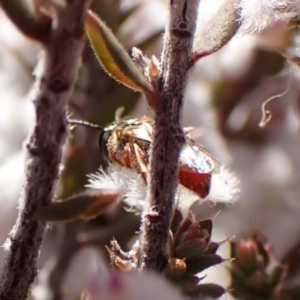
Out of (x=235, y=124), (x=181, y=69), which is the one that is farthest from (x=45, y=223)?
(x=235, y=124)

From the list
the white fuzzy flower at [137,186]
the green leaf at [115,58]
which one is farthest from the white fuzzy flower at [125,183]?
the green leaf at [115,58]

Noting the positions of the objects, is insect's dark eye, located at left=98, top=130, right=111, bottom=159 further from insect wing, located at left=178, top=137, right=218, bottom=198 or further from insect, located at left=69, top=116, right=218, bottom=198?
insect wing, located at left=178, top=137, right=218, bottom=198

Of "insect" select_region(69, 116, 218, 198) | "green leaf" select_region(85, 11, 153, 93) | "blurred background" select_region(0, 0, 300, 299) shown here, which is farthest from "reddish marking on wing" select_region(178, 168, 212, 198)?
"blurred background" select_region(0, 0, 300, 299)

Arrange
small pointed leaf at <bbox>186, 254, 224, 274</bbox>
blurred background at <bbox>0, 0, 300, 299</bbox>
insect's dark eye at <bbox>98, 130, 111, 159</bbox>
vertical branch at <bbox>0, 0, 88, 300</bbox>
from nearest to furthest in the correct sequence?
vertical branch at <bbox>0, 0, 88, 300</bbox>, small pointed leaf at <bbox>186, 254, 224, 274</bbox>, insect's dark eye at <bbox>98, 130, 111, 159</bbox>, blurred background at <bbox>0, 0, 300, 299</bbox>

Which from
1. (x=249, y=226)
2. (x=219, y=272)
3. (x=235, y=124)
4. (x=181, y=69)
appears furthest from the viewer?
(x=235, y=124)

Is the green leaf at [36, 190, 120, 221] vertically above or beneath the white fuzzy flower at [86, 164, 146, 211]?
beneath

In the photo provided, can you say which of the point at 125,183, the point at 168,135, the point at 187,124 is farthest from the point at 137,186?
the point at 187,124

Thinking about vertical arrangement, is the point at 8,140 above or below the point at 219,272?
above

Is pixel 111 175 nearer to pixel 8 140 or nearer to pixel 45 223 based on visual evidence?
pixel 45 223
